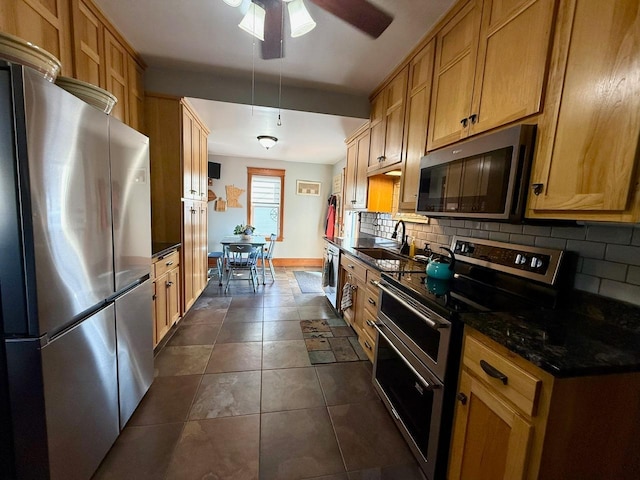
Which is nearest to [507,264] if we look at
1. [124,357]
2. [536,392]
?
[536,392]

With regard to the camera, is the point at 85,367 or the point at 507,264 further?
the point at 507,264

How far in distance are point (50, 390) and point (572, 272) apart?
Result: 7.10ft

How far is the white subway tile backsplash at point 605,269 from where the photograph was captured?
3.44 ft

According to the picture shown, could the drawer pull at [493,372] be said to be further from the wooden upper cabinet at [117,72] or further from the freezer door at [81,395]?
the wooden upper cabinet at [117,72]

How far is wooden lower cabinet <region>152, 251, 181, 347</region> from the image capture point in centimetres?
220

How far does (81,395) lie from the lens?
1106 mm

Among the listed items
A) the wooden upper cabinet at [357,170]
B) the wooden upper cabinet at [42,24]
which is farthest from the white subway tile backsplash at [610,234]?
the wooden upper cabinet at [42,24]

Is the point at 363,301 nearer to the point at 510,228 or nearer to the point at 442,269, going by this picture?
the point at 442,269

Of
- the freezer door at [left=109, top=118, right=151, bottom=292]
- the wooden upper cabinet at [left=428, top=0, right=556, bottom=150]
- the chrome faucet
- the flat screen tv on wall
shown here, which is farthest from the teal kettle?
the flat screen tv on wall

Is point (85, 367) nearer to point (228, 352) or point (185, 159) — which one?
point (228, 352)

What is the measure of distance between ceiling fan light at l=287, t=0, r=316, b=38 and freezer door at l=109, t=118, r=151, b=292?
1111mm

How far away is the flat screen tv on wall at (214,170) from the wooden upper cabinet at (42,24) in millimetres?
3902

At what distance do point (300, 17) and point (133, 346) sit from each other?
2.13 metres

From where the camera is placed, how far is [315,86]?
8.95 ft
